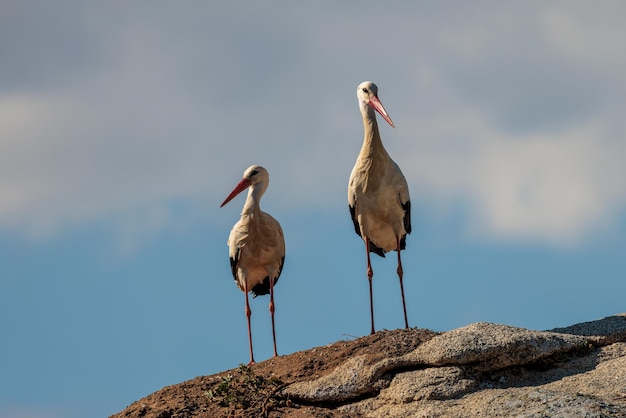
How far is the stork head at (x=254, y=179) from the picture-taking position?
16875 millimetres

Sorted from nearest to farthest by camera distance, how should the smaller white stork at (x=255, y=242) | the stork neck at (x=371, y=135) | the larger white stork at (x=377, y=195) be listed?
the larger white stork at (x=377, y=195) < the stork neck at (x=371, y=135) < the smaller white stork at (x=255, y=242)

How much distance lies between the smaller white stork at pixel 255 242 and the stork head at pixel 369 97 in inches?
76.2

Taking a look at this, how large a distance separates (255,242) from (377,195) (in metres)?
2.17

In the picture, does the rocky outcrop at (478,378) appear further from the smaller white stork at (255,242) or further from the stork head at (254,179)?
the stork head at (254,179)

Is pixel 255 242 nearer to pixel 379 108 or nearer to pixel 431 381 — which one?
pixel 379 108

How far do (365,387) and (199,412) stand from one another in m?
1.91

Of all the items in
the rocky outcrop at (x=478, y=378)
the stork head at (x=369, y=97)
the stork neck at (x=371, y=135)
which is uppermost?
the stork head at (x=369, y=97)

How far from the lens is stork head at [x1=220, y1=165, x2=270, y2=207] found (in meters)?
16.9

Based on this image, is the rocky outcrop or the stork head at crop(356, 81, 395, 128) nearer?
the rocky outcrop

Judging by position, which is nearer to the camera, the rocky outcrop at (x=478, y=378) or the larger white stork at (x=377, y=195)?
the rocky outcrop at (x=478, y=378)

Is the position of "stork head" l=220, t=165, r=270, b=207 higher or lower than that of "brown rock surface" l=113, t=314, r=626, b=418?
higher

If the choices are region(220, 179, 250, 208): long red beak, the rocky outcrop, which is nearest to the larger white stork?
region(220, 179, 250, 208): long red beak

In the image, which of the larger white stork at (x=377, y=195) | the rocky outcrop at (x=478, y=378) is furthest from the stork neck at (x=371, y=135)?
the rocky outcrop at (x=478, y=378)

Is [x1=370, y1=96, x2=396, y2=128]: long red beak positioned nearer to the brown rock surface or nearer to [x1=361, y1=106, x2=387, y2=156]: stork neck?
[x1=361, y1=106, x2=387, y2=156]: stork neck
